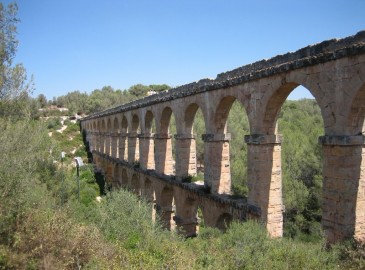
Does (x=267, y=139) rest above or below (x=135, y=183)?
above

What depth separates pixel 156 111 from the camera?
50.1ft

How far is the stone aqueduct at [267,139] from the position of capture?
620 centimetres

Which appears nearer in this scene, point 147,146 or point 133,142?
point 147,146

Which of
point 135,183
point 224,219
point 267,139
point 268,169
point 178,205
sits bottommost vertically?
point 135,183

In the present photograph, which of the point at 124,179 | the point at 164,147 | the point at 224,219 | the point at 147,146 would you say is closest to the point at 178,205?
the point at 224,219

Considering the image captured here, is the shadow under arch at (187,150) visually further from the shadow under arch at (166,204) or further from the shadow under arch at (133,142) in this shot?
the shadow under arch at (133,142)

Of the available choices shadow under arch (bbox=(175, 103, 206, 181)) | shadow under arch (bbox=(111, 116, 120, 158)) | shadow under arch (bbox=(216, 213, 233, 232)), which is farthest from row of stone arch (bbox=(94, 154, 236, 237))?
shadow under arch (bbox=(111, 116, 120, 158))

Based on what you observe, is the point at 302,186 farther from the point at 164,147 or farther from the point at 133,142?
the point at 133,142

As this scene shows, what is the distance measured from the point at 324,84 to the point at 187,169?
23.3 feet

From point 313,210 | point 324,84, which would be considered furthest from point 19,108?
point 313,210

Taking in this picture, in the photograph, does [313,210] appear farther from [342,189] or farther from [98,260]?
[98,260]

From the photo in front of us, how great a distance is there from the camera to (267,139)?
27.5 ft

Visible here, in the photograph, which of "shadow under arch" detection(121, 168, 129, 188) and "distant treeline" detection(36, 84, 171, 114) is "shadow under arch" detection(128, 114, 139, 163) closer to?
"shadow under arch" detection(121, 168, 129, 188)

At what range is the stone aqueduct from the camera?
6.20 m
